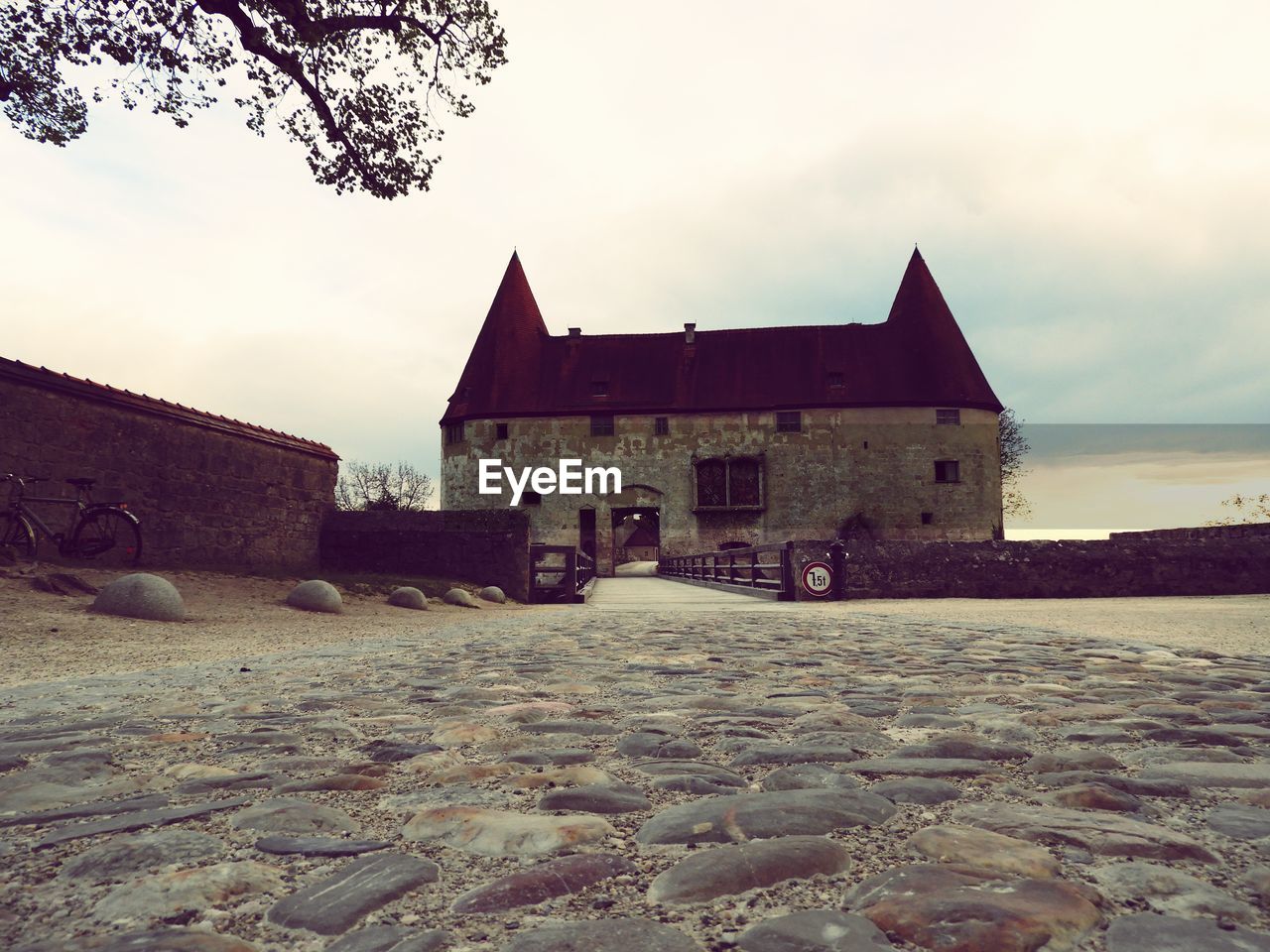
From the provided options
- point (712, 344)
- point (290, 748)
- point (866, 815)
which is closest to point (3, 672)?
point (290, 748)

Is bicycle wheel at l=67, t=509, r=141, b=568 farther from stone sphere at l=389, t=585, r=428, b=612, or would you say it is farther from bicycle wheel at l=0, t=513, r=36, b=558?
stone sphere at l=389, t=585, r=428, b=612

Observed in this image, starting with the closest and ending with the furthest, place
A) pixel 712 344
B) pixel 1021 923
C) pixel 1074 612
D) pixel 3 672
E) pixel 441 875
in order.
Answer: pixel 1021 923, pixel 441 875, pixel 3 672, pixel 1074 612, pixel 712 344

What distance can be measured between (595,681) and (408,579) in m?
11.0

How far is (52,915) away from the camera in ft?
4.04

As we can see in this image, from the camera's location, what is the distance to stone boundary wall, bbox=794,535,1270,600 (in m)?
Answer: 12.7

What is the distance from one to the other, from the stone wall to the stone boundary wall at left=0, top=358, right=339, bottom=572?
17.3 m

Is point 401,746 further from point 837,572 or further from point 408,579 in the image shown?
point 408,579

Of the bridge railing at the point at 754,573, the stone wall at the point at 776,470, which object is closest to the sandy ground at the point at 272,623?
the bridge railing at the point at 754,573

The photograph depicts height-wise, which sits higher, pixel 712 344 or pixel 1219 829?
pixel 712 344

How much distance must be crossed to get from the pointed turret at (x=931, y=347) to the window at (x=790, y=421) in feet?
15.1

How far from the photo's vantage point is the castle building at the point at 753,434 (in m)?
32.2

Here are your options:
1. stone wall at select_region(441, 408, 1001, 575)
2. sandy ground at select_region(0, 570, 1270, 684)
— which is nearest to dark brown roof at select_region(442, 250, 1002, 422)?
stone wall at select_region(441, 408, 1001, 575)

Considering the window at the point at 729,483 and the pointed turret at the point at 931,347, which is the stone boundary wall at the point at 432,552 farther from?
the pointed turret at the point at 931,347

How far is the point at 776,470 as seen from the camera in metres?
32.6
